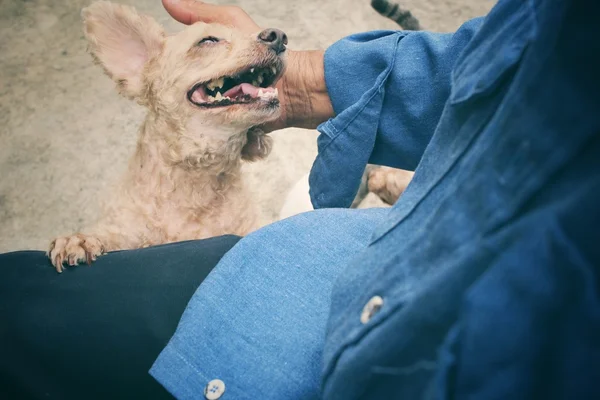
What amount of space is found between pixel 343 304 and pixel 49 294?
0.65 metres

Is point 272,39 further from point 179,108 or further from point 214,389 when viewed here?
point 214,389

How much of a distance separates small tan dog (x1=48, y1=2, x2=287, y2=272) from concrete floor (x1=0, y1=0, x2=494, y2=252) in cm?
62

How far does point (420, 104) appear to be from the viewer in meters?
1.01

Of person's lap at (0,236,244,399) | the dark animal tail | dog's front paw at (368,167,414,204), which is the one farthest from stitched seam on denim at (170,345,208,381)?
the dark animal tail

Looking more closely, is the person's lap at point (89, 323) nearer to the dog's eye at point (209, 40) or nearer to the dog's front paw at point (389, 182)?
the dog's eye at point (209, 40)

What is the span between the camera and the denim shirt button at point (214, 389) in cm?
66

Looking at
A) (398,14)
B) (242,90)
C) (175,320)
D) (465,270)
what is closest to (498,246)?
(465,270)

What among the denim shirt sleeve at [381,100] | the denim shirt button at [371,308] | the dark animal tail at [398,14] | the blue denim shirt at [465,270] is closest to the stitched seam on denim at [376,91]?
the denim shirt sleeve at [381,100]

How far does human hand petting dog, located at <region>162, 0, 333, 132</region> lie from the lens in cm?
123

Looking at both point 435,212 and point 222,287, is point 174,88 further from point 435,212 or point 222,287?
point 435,212

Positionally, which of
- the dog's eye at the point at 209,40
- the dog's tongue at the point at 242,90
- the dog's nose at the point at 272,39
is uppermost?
the dog's nose at the point at 272,39

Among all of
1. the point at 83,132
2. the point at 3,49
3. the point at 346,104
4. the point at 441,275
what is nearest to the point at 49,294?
the point at 441,275

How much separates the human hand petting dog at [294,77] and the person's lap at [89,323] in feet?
2.28

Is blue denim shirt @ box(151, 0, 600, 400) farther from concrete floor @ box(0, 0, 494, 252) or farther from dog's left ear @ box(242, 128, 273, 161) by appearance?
concrete floor @ box(0, 0, 494, 252)
